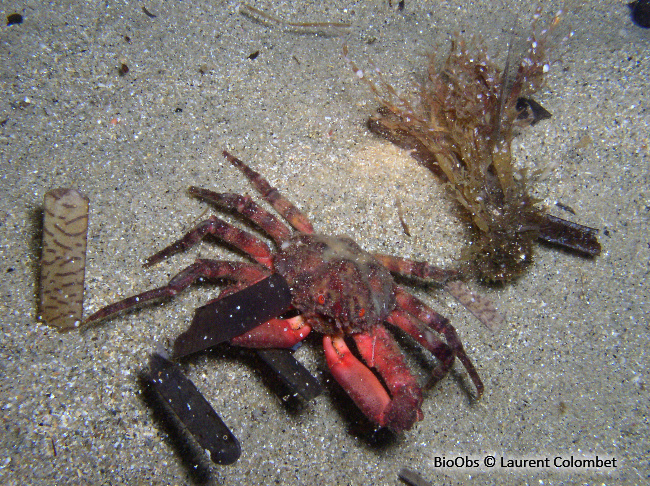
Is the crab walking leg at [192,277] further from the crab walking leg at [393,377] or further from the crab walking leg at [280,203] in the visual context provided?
the crab walking leg at [393,377]

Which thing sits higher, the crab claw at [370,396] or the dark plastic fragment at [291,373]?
the crab claw at [370,396]

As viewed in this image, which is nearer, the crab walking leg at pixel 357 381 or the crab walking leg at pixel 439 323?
the crab walking leg at pixel 357 381

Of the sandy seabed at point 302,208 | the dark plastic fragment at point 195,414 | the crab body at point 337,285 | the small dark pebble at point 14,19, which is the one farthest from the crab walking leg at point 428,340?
the small dark pebble at point 14,19

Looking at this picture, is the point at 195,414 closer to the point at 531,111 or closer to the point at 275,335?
the point at 275,335

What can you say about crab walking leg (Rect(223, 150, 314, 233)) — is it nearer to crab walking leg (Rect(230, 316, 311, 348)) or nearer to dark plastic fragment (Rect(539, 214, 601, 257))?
crab walking leg (Rect(230, 316, 311, 348))

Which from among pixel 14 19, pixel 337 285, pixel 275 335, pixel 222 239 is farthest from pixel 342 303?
pixel 14 19

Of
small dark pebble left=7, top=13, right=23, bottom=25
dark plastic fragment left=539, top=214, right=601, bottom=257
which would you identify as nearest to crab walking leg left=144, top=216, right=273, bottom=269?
dark plastic fragment left=539, top=214, right=601, bottom=257

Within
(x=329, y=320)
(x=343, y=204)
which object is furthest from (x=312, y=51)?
(x=329, y=320)
